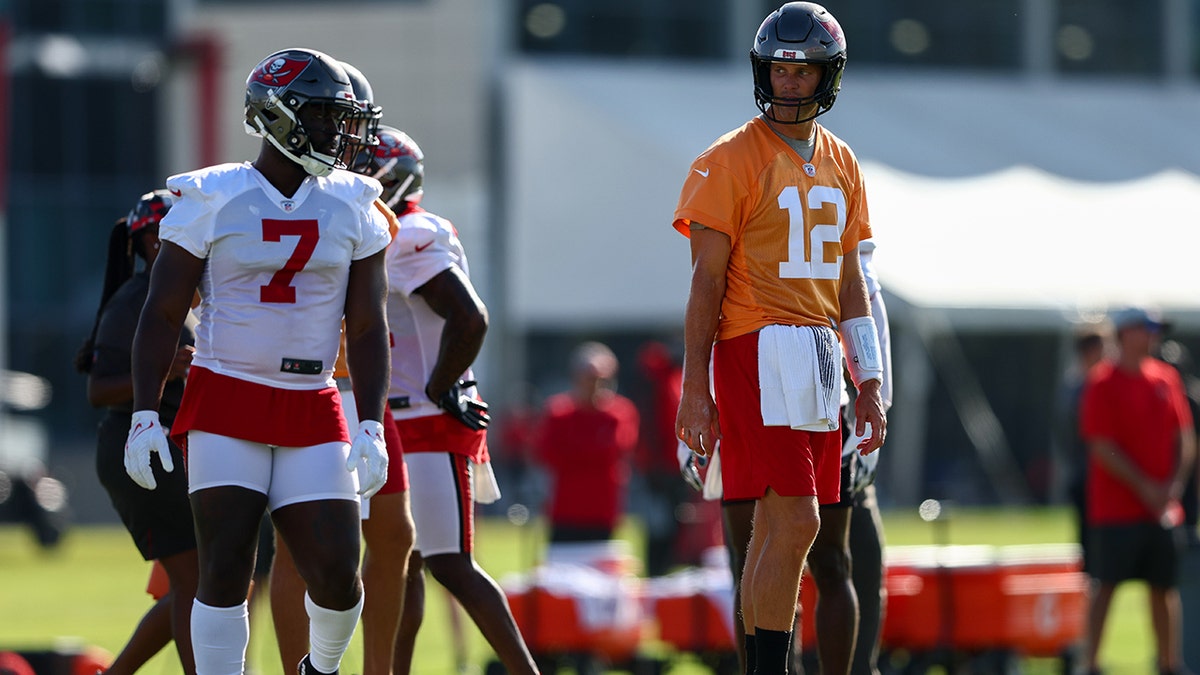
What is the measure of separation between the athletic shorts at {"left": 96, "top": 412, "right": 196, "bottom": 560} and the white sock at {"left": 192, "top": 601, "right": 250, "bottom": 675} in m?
0.99

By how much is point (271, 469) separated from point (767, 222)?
69.7 inches

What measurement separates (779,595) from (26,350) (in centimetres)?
3451

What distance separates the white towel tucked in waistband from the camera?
6105 mm

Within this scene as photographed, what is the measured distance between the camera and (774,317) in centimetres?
622

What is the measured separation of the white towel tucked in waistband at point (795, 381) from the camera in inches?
240

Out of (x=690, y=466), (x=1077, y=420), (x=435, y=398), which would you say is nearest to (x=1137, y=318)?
(x=1077, y=420)

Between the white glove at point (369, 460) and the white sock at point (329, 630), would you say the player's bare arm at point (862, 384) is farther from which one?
the white sock at point (329, 630)

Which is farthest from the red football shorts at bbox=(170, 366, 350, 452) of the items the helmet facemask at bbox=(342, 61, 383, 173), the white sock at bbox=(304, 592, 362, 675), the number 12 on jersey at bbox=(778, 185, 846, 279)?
the number 12 on jersey at bbox=(778, 185, 846, 279)

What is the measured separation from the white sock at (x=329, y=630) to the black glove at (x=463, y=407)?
45.3 inches

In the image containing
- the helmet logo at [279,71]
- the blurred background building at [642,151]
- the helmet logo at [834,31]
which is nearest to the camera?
the helmet logo at [279,71]

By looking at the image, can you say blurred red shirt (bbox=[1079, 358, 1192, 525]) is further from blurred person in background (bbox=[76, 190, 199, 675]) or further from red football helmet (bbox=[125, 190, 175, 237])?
red football helmet (bbox=[125, 190, 175, 237])

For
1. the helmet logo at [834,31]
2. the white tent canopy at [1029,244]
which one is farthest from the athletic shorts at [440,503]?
the white tent canopy at [1029,244]

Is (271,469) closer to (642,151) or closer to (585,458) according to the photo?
(585,458)

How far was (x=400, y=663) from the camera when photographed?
7.19m
